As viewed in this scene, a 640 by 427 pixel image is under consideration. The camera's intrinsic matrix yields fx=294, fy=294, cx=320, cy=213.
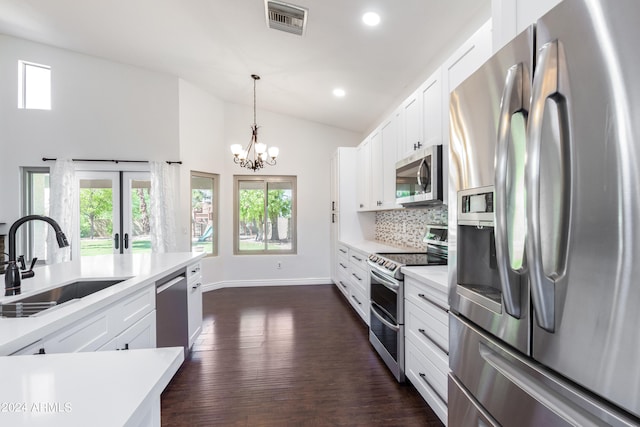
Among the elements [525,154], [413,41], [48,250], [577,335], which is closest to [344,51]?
[413,41]

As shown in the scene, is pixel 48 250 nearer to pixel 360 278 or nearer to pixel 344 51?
pixel 360 278

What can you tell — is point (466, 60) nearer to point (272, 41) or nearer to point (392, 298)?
point (392, 298)

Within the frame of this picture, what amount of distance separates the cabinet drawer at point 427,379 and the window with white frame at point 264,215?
11.9ft

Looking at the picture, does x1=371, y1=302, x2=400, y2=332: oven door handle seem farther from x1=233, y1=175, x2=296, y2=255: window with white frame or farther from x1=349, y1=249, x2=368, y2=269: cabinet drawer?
x1=233, y1=175, x2=296, y2=255: window with white frame

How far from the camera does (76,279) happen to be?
1.81 meters

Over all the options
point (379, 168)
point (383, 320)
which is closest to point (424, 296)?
point (383, 320)

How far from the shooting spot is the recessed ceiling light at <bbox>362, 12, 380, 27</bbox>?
2.38 metres

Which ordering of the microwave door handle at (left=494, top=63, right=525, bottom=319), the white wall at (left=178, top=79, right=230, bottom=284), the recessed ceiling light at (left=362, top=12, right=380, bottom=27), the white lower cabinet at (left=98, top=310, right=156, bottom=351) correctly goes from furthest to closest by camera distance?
the white wall at (left=178, top=79, right=230, bottom=284), the recessed ceiling light at (left=362, top=12, right=380, bottom=27), the white lower cabinet at (left=98, top=310, right=156, bottom=351), the microwave door handle at (left=494, top=63, right=525, bottom=319)

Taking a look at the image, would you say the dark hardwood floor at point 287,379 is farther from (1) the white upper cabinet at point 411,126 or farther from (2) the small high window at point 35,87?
(2) the small high window at point 35,87

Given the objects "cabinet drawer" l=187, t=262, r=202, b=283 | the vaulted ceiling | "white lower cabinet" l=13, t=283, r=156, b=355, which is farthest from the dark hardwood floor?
the vaulted ceiling

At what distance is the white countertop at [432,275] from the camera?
1673 millimetres

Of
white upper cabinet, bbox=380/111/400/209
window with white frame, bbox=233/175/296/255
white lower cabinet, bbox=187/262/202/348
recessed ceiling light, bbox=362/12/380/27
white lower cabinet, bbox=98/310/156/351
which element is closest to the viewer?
white lower cabinet, bbox=98/310/156/351

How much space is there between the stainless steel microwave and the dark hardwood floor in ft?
4.79

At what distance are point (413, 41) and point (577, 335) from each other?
8.96 feet
